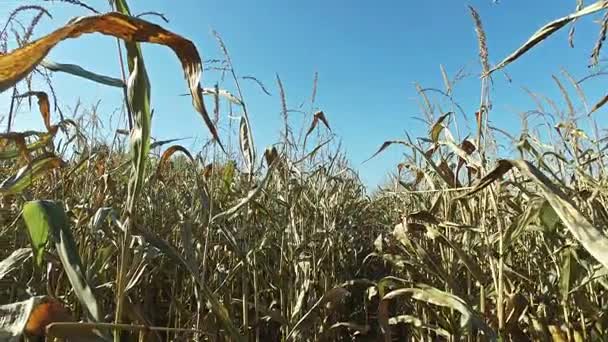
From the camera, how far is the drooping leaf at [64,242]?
1.82ft

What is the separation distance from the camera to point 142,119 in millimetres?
619

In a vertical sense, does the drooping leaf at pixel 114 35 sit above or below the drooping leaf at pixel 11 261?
above

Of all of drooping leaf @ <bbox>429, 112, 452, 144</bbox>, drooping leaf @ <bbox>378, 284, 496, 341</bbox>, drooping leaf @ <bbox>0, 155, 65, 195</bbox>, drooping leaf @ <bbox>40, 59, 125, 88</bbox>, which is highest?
drooping leaf @ <bbox>429, 112, 452, 144</bbox>

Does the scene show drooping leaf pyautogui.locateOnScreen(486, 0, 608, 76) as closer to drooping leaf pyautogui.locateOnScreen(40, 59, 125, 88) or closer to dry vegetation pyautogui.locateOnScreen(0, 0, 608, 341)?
dry vegetation pyautogui.locateOnScreen(0, 0, 608, 341)

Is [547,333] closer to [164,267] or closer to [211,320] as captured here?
[211,320]

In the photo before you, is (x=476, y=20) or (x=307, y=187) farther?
(x=307, y=187)

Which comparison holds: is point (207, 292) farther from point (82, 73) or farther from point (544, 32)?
point (544, 32)

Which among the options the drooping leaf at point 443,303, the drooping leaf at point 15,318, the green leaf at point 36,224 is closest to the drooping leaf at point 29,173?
the green leaf at point 36,224

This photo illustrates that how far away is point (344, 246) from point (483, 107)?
4.30 feet

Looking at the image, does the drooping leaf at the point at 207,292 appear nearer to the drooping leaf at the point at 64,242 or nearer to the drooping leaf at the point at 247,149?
the drooping leaf at the point at 64,242

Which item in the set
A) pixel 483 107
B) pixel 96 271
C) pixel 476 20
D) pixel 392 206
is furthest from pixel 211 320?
pixel 392 206

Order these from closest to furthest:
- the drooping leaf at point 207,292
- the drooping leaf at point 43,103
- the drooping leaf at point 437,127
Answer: the drooping leaf at point 207,292
the drooping leaf at point 43,103
the drooping leaf at point 437,127

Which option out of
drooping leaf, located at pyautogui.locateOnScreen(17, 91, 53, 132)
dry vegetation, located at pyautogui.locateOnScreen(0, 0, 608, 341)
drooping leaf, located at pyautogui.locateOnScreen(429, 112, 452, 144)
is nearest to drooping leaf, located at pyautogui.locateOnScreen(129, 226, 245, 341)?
dry vegetation, located at pyautogui.locateOnScreen(0, 0, 608, 341)

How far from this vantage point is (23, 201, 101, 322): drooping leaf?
55 cm
